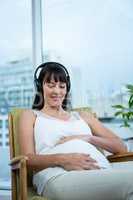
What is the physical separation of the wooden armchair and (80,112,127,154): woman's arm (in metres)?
0.06

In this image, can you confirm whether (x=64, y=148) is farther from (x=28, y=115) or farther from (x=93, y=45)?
(x=93, y=45)

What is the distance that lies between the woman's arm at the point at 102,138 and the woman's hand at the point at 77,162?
27cm

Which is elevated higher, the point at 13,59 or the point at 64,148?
the point at 13,59

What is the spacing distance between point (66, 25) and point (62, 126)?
1668mm

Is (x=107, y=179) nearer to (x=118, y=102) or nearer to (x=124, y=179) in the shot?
(x=124, y=179)

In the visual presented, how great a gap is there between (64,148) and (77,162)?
15 cm

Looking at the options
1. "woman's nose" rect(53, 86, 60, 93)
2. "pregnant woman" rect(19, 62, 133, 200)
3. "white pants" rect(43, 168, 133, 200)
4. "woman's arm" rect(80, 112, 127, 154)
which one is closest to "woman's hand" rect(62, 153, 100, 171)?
"pregnant woman" rect(19, 62, 133, 200)

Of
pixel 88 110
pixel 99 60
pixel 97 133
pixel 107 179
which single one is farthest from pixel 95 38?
pixel 107 179

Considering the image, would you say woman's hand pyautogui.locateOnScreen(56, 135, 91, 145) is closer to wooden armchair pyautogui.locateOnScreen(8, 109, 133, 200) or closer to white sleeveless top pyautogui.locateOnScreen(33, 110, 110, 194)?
white sleeveless top pyautogui.locateOnScreen(33, 110, 110, 194)

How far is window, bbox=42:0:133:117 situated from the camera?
322 cm

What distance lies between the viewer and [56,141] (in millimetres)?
1870

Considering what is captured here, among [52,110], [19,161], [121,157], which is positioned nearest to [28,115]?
[52,110]

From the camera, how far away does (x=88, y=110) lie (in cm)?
229

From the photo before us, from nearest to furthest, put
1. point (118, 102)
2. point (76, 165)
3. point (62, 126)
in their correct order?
1. point (76, 165)
2. point (62, 126)
3. point (118, 102)
